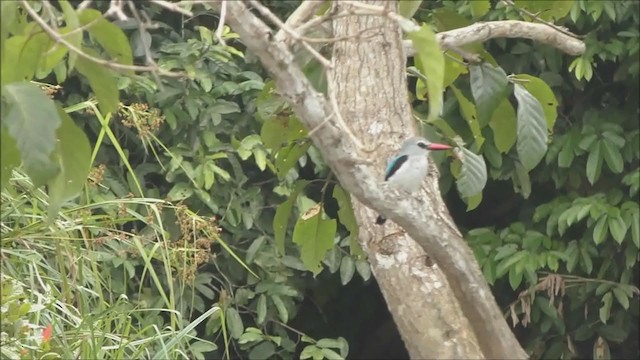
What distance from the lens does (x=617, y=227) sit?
163 inches

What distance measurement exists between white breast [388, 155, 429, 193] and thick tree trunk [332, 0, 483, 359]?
0.03 meters

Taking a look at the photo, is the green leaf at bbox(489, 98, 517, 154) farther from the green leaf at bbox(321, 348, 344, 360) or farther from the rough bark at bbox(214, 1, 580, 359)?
the green leaf at bbox(321, 348, 344, 360)

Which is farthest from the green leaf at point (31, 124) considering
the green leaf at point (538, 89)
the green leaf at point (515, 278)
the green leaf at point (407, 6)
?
the green leaf at point (515, 278)

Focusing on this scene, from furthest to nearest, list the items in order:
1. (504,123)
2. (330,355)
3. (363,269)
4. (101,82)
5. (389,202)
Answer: (363,269) → (330,355) → (504,123) → (101,82) → (389,202)

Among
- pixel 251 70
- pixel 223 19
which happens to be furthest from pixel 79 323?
pixel 251 70

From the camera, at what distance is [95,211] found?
3.81 metres

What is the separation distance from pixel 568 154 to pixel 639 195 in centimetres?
32

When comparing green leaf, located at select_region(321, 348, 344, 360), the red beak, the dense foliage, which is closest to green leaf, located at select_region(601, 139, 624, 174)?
the dense foliage

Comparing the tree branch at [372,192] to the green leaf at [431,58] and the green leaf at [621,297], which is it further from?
the green leaf at [621,297]

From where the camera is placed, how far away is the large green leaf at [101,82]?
6.07 feet

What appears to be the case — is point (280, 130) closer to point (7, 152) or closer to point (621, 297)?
point (7, 152)

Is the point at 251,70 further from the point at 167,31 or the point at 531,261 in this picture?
the point at 531,261

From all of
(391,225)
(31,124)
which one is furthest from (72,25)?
(391,225)

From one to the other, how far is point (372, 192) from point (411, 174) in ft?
1.24
